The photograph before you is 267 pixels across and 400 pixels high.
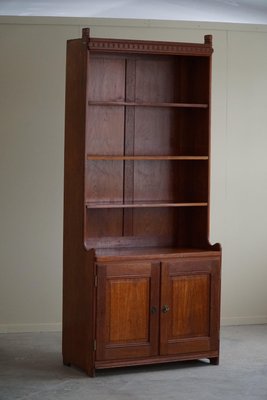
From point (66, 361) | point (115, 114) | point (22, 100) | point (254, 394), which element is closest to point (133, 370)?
point (66, 361)

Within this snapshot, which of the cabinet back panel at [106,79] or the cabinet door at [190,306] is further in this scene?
the cabinet back panel at [106,79]

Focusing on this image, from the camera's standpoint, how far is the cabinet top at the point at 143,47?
6031 mm

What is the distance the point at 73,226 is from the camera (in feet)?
20.4

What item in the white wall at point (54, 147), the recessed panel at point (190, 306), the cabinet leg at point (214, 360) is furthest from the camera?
the white wall at point (54, 147)

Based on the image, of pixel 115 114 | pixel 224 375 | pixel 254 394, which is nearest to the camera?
pixel 254 394

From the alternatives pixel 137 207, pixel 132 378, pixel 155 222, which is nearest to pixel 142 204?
pixel 137 207

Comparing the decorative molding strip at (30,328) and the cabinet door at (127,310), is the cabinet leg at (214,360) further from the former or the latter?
the decorative molding strip at (30,328)

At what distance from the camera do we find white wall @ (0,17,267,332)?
23.9ft

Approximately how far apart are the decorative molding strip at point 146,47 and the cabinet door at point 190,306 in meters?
1.51

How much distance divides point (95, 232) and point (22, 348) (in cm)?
113

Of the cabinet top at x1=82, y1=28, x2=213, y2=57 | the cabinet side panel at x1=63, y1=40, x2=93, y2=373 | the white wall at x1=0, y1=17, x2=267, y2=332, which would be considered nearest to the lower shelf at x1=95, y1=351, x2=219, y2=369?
the cabinet side panel at x1=63, y1=40, x2=93, y2=373

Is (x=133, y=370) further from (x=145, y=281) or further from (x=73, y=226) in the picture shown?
(x=73, y=226)

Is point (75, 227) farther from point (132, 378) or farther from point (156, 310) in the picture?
point (132, 378)

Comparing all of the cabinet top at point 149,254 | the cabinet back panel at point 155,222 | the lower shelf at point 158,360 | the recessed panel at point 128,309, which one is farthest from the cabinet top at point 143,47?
the lower shelf at point 158,360
